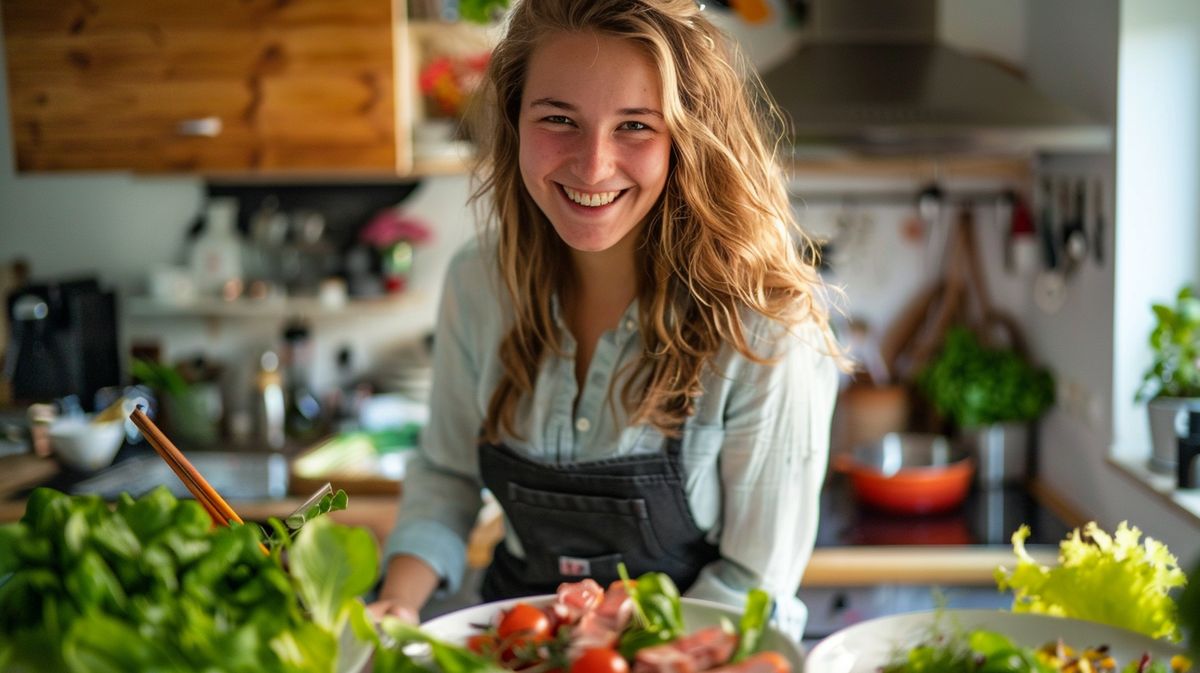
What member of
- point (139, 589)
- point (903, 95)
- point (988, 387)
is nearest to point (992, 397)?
point (988, 387)

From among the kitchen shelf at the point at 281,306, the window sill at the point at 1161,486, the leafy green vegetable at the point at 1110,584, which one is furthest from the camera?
the kitchen shelf at the point at 281,306

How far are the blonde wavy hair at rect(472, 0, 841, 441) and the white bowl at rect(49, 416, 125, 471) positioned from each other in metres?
1.51

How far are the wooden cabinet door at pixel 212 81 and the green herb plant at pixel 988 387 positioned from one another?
1.37 m

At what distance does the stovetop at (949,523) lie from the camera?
2211mm

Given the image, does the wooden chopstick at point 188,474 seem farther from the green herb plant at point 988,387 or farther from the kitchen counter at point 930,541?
the green herb plant at point 988,387

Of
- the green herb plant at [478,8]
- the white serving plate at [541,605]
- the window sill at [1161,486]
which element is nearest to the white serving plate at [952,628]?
the white serving plate at [541,605]

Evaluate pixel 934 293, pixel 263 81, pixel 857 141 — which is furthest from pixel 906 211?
pixel 263 81

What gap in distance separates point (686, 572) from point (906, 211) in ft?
5.58

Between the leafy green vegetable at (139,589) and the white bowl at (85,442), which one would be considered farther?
the white bowl at (85,442)

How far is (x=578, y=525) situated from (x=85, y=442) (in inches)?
62.8

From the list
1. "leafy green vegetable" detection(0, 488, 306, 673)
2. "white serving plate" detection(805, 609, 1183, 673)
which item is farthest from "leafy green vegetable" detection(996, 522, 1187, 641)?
"leafy green vegetable" detection(0, 488, 306, 673)

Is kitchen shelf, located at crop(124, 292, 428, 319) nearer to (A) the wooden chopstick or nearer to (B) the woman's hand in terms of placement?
(B) the woman's hand

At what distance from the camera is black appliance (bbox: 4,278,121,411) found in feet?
8.66

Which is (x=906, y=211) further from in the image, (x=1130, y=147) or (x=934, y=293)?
(x=1130, y=147)
